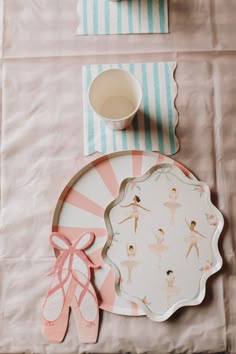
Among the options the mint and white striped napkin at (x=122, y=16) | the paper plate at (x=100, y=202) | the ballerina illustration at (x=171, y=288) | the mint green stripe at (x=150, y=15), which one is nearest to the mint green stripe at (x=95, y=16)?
the mint and white striped napkin at (x=122, y=16)

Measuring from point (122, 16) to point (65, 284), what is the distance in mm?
523

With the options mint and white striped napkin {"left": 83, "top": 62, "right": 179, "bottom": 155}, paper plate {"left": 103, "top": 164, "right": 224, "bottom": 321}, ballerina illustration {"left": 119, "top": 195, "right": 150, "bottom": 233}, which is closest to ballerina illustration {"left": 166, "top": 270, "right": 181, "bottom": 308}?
paper plate {"left": 103, "top": 164, "right": 224, "bottom": 321}

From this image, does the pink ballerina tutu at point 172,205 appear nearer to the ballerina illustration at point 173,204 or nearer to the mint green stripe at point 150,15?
the ballerina illustration at point 173,204

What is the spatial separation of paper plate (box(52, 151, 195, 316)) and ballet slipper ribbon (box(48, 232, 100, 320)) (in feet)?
0.03

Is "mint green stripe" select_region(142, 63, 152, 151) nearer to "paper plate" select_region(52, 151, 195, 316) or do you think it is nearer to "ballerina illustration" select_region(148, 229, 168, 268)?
"paper plate" select_region(52, 151, 195, 316)

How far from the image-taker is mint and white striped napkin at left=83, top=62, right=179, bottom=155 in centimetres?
87

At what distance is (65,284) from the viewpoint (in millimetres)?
807

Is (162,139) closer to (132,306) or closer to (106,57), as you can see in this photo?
(106,57)

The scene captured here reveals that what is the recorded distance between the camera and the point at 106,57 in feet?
2.97

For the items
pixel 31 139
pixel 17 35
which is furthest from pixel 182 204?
pixel 17 35

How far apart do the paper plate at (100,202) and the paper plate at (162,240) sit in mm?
14

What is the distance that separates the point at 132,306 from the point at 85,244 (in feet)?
0.43

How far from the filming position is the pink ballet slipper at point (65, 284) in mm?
794

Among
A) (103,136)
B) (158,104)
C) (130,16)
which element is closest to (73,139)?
(103,136)
